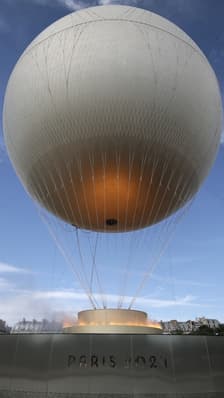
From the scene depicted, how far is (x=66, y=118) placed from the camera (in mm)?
11898

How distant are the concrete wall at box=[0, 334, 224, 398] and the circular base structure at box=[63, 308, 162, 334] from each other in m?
1.75

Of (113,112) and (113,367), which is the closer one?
(113,367)

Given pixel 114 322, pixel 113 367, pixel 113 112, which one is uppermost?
pixel 113 112

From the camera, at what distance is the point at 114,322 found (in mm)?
11734

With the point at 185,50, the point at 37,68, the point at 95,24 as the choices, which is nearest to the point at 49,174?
the point at 37,68

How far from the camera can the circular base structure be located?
37.7 ft

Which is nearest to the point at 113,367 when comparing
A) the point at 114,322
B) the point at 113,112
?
the point at 114,322

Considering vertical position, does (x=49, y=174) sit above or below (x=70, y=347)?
above

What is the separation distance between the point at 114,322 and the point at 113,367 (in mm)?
2339

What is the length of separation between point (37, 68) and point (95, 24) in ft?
8.59

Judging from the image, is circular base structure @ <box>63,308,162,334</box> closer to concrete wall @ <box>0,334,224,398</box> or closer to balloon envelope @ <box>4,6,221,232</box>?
concrete wall @ <box>0,334,224,398</box>

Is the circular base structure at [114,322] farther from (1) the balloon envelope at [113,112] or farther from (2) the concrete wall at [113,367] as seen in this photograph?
(1) the balloon envelope at [113,112]

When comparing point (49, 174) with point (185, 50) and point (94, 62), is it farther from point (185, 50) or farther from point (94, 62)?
point (185, 50)

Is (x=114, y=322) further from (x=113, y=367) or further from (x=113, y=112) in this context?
(x=113, y=112)
